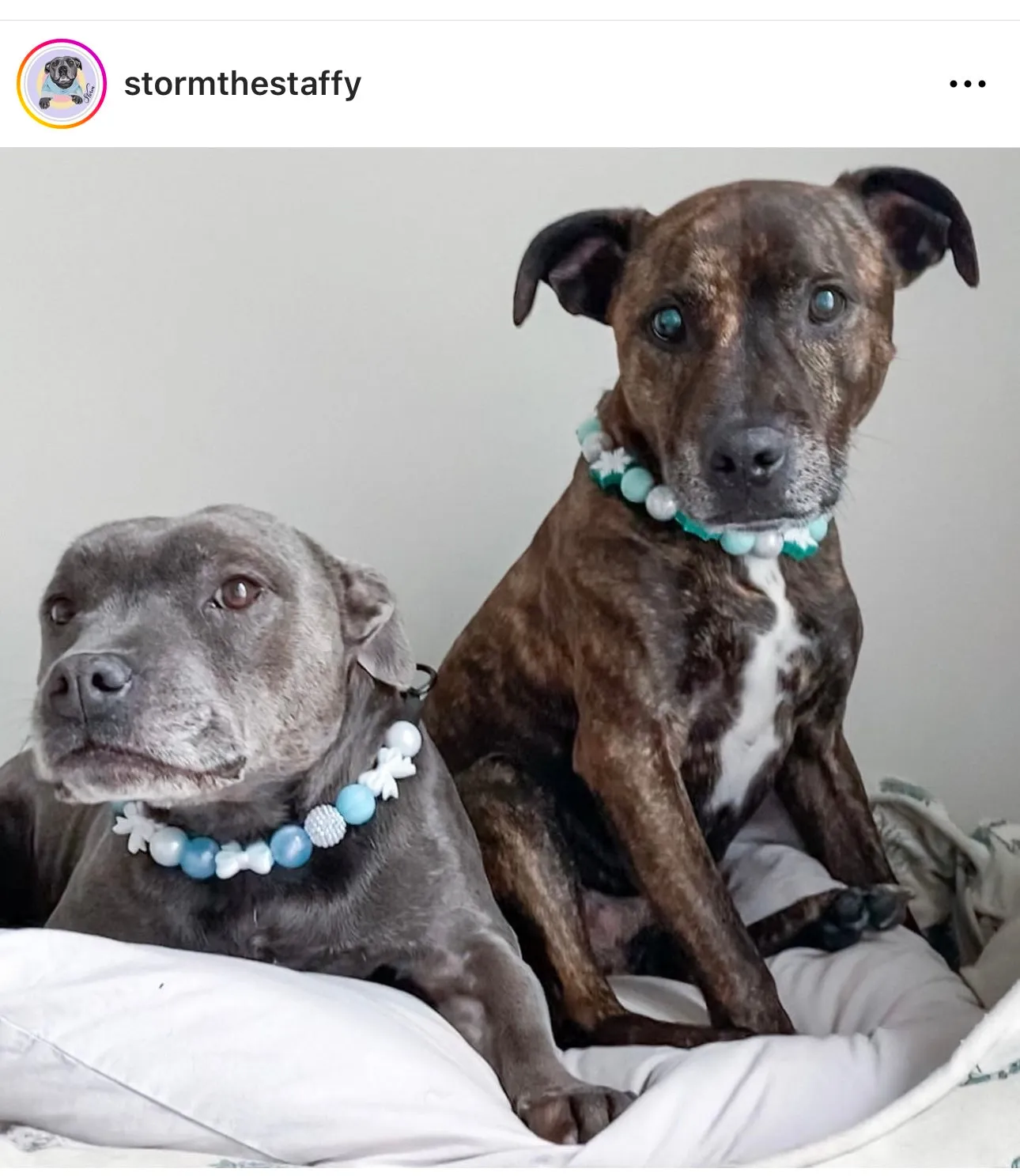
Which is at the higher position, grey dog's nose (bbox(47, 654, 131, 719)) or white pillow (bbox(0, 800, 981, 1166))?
grey dog's nose (bbox(47, 654, 131, 719))

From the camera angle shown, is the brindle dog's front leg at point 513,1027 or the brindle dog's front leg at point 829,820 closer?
the brindle dog's front leg at point 513,1027

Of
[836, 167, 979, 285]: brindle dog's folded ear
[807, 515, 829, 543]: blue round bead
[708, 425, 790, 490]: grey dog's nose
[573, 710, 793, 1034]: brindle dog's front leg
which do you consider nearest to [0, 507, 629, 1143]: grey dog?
[573, 710, 793, 1034]: brindle dog's front leg

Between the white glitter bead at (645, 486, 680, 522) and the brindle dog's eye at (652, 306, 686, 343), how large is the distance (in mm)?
205

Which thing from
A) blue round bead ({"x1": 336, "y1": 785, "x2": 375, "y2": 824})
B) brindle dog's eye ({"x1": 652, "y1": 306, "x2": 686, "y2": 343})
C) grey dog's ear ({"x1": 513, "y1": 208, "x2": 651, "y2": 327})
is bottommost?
blue round bead ({"x1": 336, "y1": 785, "x2": 375, "y2": 824})

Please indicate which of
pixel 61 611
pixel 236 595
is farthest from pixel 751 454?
pixel 61 611

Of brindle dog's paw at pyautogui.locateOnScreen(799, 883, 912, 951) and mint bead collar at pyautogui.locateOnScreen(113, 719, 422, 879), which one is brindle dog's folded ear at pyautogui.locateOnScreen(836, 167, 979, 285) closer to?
brindle dog's paw at pyautogui.locateOnScreen(799, 883, 912, 951)

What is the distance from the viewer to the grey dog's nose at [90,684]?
1278mm

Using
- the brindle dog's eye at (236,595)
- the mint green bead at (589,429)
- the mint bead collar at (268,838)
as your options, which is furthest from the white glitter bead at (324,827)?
the mint green bead at (589,429)

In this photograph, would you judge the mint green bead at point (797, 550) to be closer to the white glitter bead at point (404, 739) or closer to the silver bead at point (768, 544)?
the silver bead at point (768, 544)

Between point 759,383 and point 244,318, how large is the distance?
41.5 inches

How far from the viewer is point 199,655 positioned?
1.38 m

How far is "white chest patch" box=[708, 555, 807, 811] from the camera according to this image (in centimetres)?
169

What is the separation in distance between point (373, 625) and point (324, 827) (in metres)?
0.27

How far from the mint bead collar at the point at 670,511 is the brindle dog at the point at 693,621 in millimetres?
19
